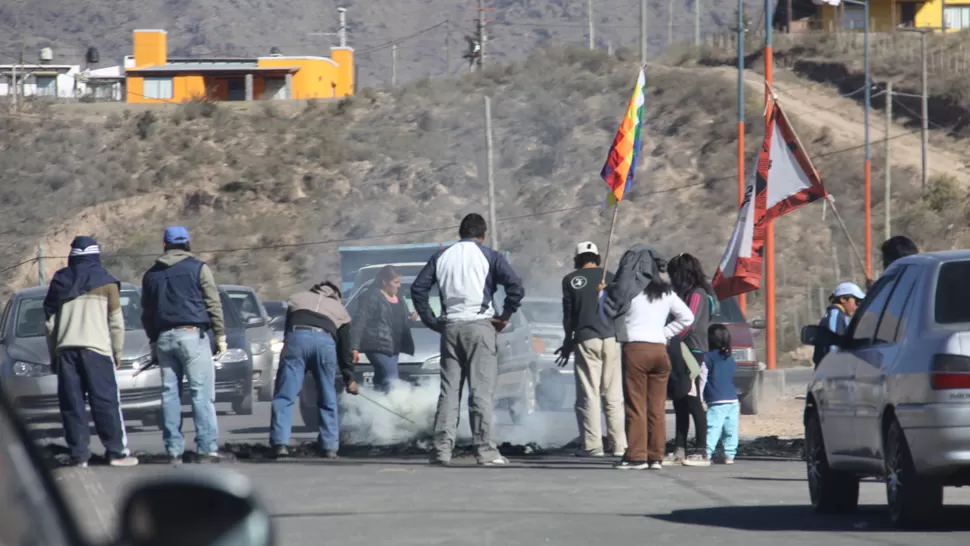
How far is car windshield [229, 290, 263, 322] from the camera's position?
2114 centimetres

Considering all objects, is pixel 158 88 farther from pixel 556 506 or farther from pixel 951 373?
pixel 951 373

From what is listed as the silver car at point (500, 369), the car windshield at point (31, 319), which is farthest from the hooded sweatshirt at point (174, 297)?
the car windshield at point (31, 319)

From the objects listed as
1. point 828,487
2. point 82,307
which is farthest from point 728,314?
point 828,487

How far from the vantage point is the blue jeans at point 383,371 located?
1449cm

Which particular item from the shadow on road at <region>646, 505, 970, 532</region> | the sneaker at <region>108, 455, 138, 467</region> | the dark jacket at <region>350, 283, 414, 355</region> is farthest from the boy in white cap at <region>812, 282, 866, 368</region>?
the sneaker at <region>108, 455, 138, 467</region>

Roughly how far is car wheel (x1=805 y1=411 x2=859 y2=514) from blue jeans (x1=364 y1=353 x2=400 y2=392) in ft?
19.0

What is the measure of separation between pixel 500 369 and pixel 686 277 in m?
2.78

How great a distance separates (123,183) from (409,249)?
136ft

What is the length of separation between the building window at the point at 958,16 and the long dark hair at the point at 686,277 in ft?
254

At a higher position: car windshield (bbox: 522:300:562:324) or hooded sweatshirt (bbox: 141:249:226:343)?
hooded sweatshirt (bbox: 141:249:226:343)

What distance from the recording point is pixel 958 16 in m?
86.4

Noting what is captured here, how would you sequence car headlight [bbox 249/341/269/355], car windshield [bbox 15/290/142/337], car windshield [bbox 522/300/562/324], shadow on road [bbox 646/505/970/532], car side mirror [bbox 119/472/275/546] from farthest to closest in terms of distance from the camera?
1. car headlight [bbox 249/341/269/355]
2. car windshield [bbox 522/300/562/324]
3. car windshield [bbox 15/290/142/337]
4. shadow on road [bbox 646/505/970/532]
5. car side mirror [bbox 119/472/275/546]

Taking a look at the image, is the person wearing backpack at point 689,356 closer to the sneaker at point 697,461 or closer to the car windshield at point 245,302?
the sneaker at point 697,461

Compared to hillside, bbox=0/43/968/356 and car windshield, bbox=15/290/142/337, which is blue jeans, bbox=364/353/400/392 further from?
hillside, bbox=0/43/968/356
